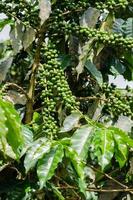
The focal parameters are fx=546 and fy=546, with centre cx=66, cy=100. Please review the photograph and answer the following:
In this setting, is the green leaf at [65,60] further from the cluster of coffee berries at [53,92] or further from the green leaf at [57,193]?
the green leaf at [57,193]

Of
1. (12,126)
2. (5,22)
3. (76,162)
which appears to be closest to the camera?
(12,126)

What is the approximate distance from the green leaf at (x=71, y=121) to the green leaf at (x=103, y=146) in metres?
0.17

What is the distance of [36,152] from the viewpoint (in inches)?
60.7

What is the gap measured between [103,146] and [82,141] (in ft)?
0.23

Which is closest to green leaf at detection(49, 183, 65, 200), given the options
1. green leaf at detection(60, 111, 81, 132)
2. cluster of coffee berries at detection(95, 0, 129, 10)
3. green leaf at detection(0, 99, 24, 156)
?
green leaf at detection(60, 111, 81, 132)

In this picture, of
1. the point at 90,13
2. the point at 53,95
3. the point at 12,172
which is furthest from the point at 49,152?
the point at 90,13

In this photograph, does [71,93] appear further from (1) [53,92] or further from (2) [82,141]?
(2) [82,141]

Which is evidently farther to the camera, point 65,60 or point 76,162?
point 65,60

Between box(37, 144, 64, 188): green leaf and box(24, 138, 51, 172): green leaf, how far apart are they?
20 millimetres

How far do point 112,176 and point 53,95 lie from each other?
0.46 metres


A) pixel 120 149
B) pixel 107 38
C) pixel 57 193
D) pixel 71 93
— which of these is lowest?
pixel 57 193

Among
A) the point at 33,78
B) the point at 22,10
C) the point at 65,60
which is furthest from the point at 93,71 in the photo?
the point at 22,10

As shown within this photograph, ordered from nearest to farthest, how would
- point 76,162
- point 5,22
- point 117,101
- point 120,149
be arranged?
1. point 76,162
2. point 120,149
3. point 117,101
4. point 5,22

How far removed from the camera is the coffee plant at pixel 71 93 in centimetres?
166
